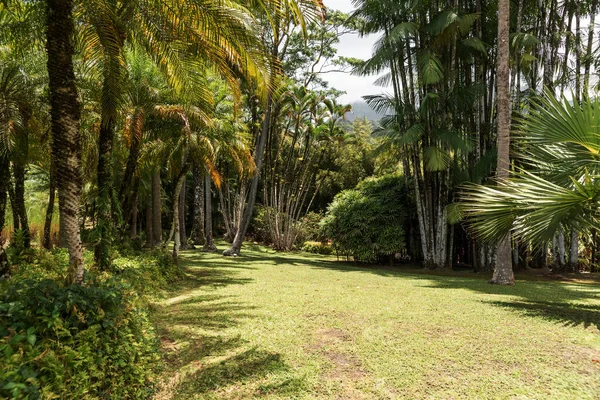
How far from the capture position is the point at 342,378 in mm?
3842

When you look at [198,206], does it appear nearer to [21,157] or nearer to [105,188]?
[21,157]

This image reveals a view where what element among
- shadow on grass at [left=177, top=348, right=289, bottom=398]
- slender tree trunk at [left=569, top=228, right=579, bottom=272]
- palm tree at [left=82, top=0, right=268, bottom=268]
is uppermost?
palm tree at [left=82, top=0, right=268, bottom=268]

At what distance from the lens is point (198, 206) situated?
20.8m

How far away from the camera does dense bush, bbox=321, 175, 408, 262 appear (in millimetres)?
15938

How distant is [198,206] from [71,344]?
18.3m

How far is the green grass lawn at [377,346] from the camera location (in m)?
3.64

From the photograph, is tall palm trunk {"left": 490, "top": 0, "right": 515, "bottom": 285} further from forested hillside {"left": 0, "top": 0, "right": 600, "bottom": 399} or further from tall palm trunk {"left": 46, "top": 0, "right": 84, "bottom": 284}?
tall palm trunk {"left": 46, "top": 0, "right": 84, "bottom": 284}

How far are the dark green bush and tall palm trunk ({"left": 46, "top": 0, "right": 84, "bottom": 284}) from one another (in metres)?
1.21

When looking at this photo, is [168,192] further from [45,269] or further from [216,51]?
[216,51]

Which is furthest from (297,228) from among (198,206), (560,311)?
(560,311)

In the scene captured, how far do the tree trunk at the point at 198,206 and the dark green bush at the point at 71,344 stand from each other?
52.8 ft

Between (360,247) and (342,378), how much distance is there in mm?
12781

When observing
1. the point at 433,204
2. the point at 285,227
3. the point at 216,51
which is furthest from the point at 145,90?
the point at 285,227

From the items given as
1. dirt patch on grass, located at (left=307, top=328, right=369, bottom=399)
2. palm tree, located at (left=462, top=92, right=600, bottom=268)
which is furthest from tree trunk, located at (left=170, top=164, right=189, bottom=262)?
palm tree, located at (left=462, top=92, right=600, bottom=268)
